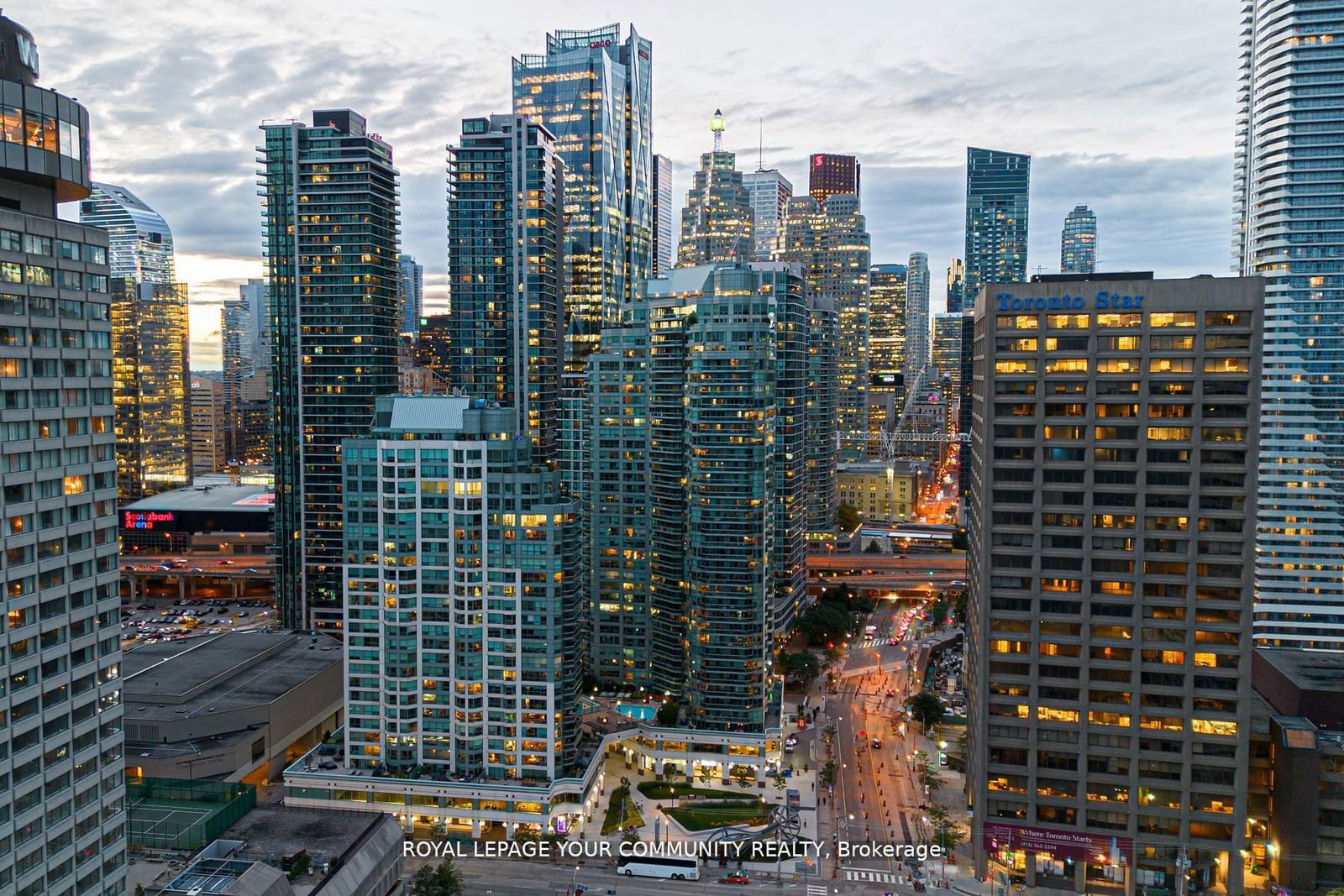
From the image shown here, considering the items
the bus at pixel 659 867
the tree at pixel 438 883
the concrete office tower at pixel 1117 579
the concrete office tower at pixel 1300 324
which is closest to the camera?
the tree at pixel 438 883

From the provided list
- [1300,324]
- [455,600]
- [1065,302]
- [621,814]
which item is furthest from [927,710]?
[1300,324]

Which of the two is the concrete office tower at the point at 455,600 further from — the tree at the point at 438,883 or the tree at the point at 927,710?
the tree at the point at 927,710

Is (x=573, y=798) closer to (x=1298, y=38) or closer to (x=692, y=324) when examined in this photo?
(x=692, y=324)

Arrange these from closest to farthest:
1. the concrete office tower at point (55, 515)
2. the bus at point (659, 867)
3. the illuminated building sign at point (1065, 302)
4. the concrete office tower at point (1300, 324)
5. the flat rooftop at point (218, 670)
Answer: the concrete office tower at point (55, 515) → the illuminated building sign at point (1065, 302) → the bus at point (659, 867) → the flat rooftop at point (218, 670) → the concrete office tower at point (1300, 324)

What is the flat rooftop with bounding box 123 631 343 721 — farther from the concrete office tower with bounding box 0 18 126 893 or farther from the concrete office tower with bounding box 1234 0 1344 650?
the concrete office tower with bounding box 1234 0 1344 650

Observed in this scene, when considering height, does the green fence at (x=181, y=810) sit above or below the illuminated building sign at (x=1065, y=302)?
below

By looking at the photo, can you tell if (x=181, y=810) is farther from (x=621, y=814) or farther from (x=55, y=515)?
(x=55, y=515)

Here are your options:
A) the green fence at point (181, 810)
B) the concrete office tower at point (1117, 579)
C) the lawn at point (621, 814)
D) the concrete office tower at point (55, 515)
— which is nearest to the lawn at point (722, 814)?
the lawn at point (621, 814)

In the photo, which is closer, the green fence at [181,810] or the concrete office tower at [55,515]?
the concrete office tower at [55,515]

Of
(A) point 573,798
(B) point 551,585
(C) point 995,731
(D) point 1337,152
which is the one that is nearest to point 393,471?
(B) point 551,585
